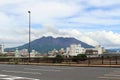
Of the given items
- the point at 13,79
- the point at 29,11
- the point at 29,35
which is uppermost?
the point at 29,11

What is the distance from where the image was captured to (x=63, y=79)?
65.6 feet

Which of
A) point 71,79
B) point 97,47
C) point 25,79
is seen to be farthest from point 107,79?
point 97,47

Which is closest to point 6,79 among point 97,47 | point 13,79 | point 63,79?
point 13,79

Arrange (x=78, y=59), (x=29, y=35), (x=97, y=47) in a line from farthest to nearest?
(x=97, y=47) < (x=29, y=35) < (x=78, y=59)

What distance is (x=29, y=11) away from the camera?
6044cm

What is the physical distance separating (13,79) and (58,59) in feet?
112

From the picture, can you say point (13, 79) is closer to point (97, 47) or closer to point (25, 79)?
point (25, 79)

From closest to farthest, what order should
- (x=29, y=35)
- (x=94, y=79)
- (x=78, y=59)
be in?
(x=94, y=79) → (x=78, y=59) → (x=29, y=35)

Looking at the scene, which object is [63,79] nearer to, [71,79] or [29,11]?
[71,79]

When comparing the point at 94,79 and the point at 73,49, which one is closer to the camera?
the point at 94,79

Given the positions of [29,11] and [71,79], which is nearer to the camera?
[71,79]

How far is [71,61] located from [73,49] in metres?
107

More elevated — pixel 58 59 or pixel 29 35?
pixel 29 35

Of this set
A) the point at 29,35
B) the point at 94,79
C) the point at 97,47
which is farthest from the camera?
the point at 97,47
